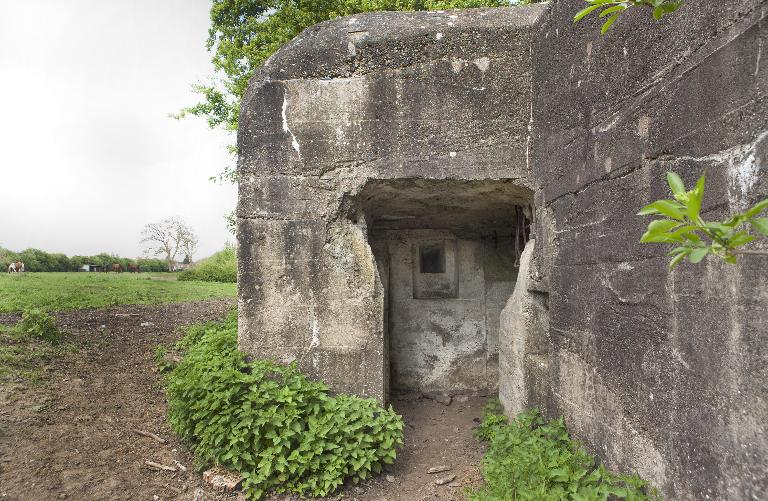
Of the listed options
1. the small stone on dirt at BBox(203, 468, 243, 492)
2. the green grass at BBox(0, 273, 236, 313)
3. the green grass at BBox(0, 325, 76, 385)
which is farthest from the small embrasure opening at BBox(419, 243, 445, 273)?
the green grass at BBox(0, 273, 236, 313)

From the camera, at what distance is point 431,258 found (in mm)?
6246

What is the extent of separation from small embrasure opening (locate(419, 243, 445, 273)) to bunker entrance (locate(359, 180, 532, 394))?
13 mm

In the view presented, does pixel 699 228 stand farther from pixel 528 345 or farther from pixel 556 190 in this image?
pixel 528 345

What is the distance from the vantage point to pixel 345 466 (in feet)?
11.8

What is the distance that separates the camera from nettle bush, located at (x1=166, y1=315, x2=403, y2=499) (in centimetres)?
351

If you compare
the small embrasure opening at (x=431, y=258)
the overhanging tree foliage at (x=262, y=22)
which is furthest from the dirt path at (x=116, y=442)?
the overhanging tree foliage at (x=262, y=22)

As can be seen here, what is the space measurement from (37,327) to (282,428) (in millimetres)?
4568

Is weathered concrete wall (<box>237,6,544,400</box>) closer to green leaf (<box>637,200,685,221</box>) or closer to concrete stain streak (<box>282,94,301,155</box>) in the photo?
concrete stain streak (<box>282,94,301,155</box>)

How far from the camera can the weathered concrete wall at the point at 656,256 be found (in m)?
1.84

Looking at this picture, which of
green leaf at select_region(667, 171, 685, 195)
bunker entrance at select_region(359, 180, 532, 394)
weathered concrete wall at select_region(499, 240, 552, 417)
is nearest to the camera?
green leaf at select_region(667, 171, 685, 195)

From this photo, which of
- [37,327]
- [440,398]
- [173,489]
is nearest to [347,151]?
[173,489]

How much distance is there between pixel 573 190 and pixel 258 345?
2.79 m

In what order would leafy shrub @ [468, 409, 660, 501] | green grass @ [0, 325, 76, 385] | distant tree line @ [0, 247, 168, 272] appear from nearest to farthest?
leafy shrub @ [468, 409, 660, 501]
green grass @ [0, 325, 76, 385]
distant tree line @ [0, 247, 168, 272]

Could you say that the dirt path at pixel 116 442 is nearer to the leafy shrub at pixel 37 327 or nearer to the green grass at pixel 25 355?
the green grass at pixel 25 355
